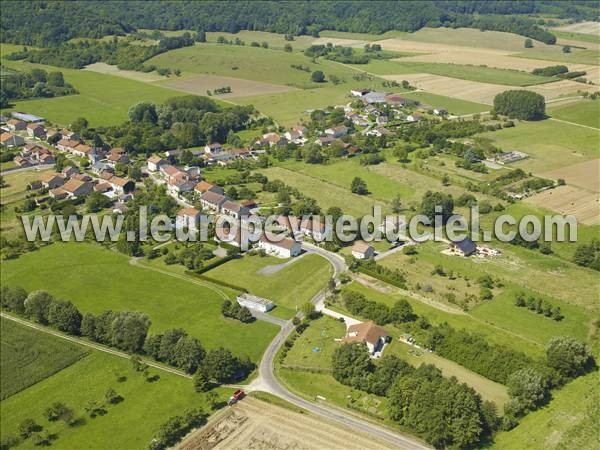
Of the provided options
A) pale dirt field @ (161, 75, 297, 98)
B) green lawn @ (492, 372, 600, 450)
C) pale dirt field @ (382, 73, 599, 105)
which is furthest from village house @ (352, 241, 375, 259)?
pale dirt field @ (161, 75, 297, 98)

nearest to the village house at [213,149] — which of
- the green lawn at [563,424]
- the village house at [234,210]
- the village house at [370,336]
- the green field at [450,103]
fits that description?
the village house at [234,210]

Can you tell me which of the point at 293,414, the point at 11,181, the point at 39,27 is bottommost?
the point at 293,414

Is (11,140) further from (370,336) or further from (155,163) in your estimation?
(370,336)

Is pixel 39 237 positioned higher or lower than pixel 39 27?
lower

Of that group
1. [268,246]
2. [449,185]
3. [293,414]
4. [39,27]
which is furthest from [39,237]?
[39,27]

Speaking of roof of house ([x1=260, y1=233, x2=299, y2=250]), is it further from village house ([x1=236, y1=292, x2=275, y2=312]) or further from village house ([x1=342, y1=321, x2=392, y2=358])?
village house ([x1=342, y1=321, x2=392, y2=358])

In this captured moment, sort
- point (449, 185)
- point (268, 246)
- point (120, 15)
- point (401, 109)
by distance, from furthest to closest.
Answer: point (120, 15), point (401, 109), point (449, 185), point (268, 246)

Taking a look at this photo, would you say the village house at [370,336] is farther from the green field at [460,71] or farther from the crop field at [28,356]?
the green field at [460,71]

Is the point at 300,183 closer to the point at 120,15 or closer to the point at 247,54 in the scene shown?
the point at 247,54
